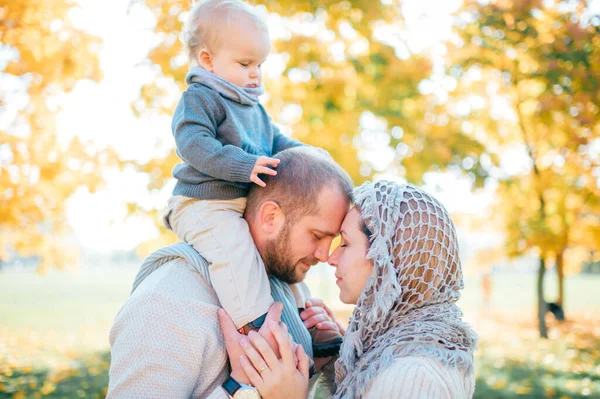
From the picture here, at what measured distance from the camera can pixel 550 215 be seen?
1277 centimetres

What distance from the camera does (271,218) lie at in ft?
8.61

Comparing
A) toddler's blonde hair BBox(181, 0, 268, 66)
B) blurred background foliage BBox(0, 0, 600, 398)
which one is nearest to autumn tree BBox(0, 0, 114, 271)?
blurred background foliage BBox(0, 0, 600, 398)

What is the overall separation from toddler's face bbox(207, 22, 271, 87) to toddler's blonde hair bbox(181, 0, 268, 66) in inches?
1.5

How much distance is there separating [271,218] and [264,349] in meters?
0.59

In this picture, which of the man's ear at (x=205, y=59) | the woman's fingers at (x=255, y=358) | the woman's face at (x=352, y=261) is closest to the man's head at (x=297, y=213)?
the woman's face at (x=352, y=261)

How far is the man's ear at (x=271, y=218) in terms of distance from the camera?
2598mm

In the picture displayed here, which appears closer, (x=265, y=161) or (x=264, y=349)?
(x=264, y=349)

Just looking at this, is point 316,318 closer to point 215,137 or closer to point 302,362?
point 302,362

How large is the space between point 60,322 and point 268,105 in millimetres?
11801

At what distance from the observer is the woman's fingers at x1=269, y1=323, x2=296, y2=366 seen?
2332 millimetres

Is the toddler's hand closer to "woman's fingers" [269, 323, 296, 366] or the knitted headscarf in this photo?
the knitted headscarf

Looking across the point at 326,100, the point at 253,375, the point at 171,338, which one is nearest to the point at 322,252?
the point at 253,375

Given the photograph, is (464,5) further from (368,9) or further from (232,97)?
(232,97)

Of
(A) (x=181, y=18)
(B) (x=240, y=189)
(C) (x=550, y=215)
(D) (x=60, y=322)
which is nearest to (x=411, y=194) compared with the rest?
(B) (x=240, y=189)
